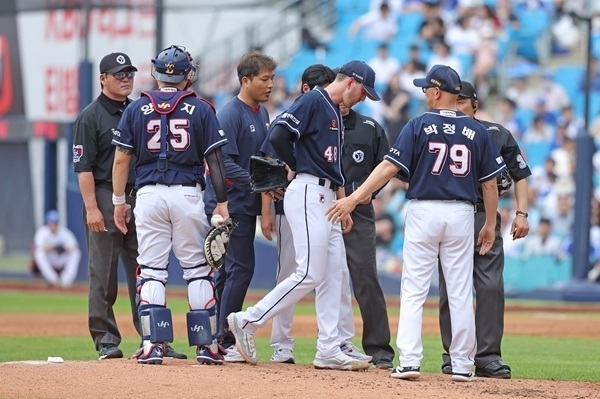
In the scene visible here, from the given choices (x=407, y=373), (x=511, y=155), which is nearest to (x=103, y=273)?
(x=407, y=373)

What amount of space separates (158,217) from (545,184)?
43.5 feet

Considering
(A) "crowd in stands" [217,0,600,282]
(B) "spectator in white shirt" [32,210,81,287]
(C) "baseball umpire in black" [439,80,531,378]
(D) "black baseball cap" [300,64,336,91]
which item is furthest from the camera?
(B) "spectator in white shirt" [32,210,81,287]

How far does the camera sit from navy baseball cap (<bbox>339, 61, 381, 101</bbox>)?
8633mm

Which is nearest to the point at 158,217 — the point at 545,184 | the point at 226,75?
the point at 545,184

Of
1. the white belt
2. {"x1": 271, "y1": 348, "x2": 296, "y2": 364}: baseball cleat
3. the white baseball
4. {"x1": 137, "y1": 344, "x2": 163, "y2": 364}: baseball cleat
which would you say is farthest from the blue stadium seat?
{"x1": 137, "y1": 344, "x2": 163, "y2": 364}: baseball cleat

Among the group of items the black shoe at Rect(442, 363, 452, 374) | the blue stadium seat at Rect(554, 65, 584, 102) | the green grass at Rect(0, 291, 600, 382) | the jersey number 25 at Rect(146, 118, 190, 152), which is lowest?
the green grass at Rect(0, 291, 600, 382)

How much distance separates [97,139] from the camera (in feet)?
30.9

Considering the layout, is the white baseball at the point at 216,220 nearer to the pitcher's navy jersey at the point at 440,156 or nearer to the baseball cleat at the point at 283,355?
the pitcher's navy jersey at the point at 440,156

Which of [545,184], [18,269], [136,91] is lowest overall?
[18,269]

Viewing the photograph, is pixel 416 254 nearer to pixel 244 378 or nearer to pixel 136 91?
pixel 244 378

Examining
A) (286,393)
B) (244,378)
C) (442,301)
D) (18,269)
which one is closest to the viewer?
(286,393)

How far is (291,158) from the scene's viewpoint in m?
8.62

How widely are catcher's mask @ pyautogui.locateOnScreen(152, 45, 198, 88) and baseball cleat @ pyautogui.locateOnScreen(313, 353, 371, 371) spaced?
2306 millimetres

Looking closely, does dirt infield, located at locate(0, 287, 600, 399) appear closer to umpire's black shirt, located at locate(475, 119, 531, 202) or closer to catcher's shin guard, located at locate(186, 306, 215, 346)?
catcher's shin guard, located at locate(186, 306, 215, 346)
